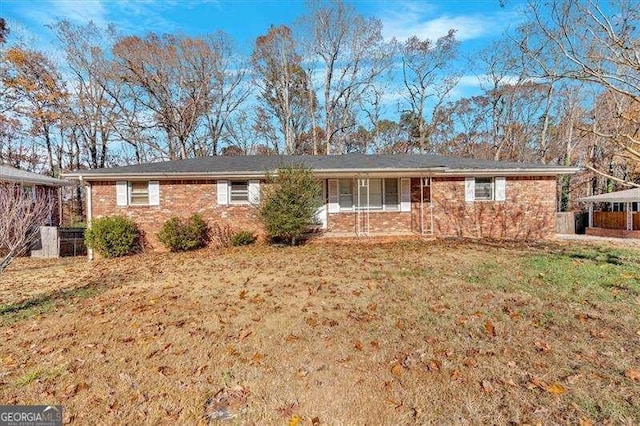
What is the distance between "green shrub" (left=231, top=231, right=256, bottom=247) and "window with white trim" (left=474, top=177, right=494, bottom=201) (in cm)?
877

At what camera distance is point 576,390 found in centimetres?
333

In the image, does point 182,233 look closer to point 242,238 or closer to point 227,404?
point 242,238

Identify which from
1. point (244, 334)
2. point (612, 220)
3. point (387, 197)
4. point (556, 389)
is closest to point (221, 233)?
point (387, 197)

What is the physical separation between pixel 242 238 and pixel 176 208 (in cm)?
264

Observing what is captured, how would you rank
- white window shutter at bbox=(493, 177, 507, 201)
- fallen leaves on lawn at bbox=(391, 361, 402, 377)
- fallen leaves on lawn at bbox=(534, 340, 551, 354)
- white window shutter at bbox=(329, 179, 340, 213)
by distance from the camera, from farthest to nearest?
white window shutter at bbox=(329, 179, 340, 213) → white window shutter at bbox=(493, 177, 507, 201) → fallen leaves on lawn at bbox=(534, 340, 551, 354) → fallen leaves on lawn at bbox=(391, 361, 402, 377)

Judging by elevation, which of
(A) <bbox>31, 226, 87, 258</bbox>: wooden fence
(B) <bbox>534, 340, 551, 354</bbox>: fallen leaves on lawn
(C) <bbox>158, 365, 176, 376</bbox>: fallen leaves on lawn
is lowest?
(C) <bbox>158, 365, 176, 376</bbox>: fallen leaves on lawn

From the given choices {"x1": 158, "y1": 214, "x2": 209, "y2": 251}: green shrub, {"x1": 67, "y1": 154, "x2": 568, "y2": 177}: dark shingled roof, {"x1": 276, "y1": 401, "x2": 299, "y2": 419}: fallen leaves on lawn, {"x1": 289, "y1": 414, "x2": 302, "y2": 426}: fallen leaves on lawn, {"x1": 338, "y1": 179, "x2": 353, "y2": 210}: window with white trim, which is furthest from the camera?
{"x1": 338, "y1": 179, "x2": 353, "y2": 210}: window with white trim

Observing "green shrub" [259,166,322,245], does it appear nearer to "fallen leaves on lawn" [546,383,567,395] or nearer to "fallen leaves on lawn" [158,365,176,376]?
"fallen leaves on lawn" [158,365,176,376]

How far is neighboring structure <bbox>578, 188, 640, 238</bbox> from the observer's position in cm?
1814

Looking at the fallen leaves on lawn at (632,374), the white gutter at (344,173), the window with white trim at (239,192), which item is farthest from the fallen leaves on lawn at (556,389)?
the window with white trim at (239,192)

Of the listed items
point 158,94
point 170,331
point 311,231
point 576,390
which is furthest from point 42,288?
point 158,94

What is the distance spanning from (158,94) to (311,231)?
57.0 ft

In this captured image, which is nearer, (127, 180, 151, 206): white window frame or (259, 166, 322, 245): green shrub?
(259, 166, 322, 245): green shrub

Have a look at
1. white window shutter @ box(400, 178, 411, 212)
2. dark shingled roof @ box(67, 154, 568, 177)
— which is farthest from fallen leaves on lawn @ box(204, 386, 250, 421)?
white window shutter @ box(400, 178, 411, 212)
